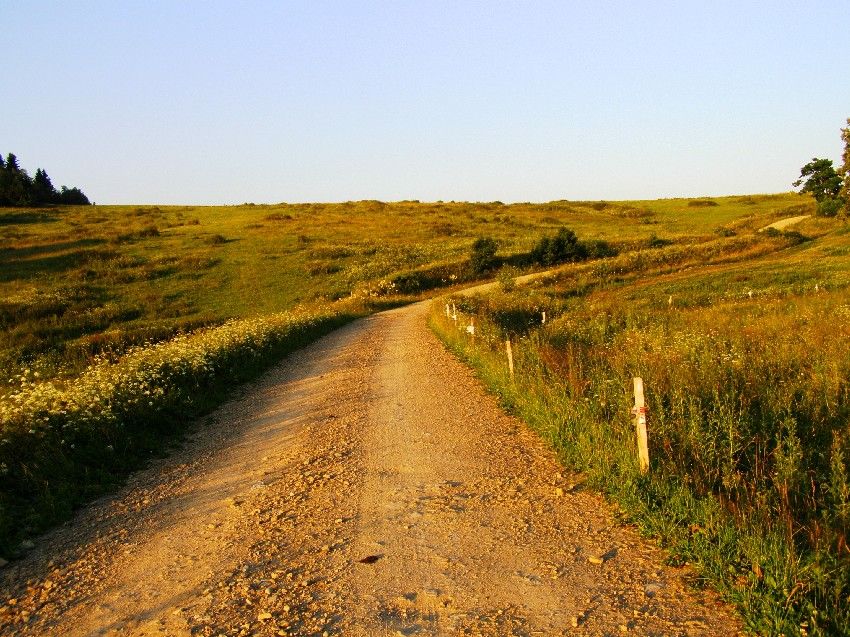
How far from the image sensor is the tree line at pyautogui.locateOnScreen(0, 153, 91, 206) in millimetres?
89000

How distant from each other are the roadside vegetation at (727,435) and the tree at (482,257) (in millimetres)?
27325

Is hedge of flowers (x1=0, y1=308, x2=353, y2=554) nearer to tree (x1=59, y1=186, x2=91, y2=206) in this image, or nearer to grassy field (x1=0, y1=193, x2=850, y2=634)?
grassy field (x1=0, y1=193, x2=850, y2=634)

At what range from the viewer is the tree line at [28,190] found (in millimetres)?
89000

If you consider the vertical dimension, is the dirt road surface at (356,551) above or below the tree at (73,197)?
below

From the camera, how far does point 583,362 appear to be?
11.0 meters

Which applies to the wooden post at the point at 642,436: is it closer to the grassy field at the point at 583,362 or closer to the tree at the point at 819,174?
the grassy field at the point at 583,362

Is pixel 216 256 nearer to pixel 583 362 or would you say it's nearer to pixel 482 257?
pixel 482 257

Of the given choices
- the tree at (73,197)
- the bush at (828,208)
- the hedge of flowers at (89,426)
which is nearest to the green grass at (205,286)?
the hedge of flowers at (89,426)

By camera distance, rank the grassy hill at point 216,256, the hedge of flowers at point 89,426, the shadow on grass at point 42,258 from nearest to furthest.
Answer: the hedge of flowers at point 89,426 < the grassy hill at point 216,256 < the shadow on grass at point 42,258

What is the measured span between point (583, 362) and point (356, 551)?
22.0 ft

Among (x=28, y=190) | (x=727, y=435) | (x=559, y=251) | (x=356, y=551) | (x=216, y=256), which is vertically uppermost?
(x=28, y=190)

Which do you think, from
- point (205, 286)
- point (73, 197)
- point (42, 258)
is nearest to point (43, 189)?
point (73, 197)

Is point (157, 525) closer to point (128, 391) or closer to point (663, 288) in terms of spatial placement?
point (128, 391)

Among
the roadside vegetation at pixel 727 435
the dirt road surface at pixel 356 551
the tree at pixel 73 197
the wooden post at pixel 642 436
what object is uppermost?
the tree at pixel 73 197
